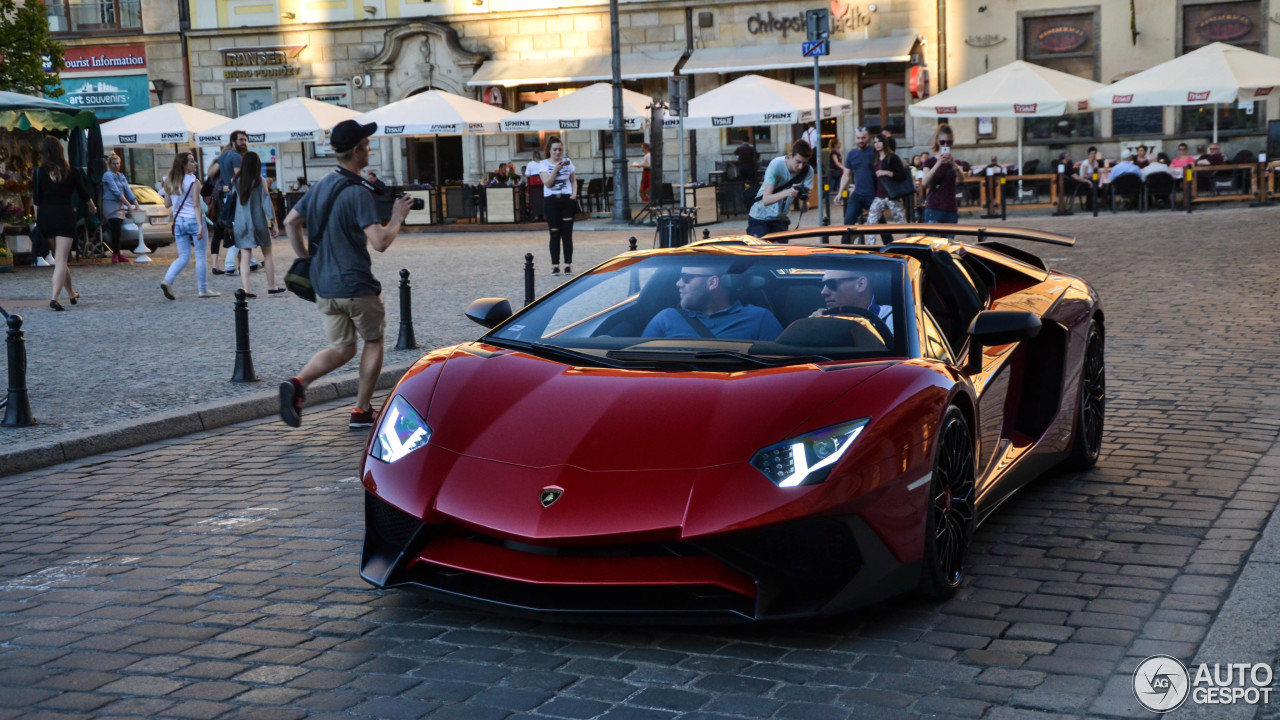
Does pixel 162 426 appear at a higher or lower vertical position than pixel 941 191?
lower

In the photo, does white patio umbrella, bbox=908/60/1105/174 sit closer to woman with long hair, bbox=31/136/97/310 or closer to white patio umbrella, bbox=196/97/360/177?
white patio umbrella, bbox=196/97/360/177

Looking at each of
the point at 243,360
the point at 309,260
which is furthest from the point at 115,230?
the point at 309,260

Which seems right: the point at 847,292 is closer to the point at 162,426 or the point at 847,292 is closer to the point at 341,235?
the point at 341,235

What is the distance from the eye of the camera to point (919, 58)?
34.6 meters

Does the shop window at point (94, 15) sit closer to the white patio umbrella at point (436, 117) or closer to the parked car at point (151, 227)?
the white patio umbrella at point (436, 117)

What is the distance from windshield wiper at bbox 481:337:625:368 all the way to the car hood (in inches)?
3.2

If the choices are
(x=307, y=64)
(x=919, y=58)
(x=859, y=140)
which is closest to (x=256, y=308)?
(x=859, y=140)

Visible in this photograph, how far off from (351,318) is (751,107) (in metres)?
20.7

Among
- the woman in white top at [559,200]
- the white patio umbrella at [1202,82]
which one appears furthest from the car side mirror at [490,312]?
the white patio umbrella at [1202,82]

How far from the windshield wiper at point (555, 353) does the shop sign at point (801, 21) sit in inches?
1214

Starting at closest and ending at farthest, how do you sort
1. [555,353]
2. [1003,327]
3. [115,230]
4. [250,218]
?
1. [555,353]
2. [1003,327]
3. [250,218]
4. [115,230]

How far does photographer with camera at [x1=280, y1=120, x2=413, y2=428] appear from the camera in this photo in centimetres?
819

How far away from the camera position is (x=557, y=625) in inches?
182

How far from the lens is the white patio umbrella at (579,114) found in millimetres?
29703
